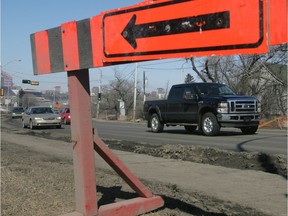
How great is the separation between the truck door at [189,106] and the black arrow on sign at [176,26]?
14.7m

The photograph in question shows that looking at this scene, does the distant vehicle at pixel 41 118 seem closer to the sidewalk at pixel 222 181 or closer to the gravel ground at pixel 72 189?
the gravel ground at pixel 72 189

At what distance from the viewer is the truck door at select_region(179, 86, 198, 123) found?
18094 mm

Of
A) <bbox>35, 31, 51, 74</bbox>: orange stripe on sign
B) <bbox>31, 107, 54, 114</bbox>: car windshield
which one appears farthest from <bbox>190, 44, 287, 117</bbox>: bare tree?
<bbox>35, 31, 51, 74</bbox>: orange stripe on sign

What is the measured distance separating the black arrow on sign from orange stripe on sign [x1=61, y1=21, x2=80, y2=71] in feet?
2.11

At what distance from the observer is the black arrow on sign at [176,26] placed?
2.89 meters

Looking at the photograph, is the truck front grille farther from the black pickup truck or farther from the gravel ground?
the gravel ground

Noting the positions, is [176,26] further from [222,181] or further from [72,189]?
[222,181]

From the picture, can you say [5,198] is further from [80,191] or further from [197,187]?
[197,187]

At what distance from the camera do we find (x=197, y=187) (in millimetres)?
6719

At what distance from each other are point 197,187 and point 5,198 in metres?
2.87

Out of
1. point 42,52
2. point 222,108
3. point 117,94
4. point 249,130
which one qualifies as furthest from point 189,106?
point 117,94

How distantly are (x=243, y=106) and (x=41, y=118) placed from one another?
13999 mm

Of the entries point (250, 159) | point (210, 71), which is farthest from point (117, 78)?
point (250, 159)

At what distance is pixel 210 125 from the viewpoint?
1744 cm
